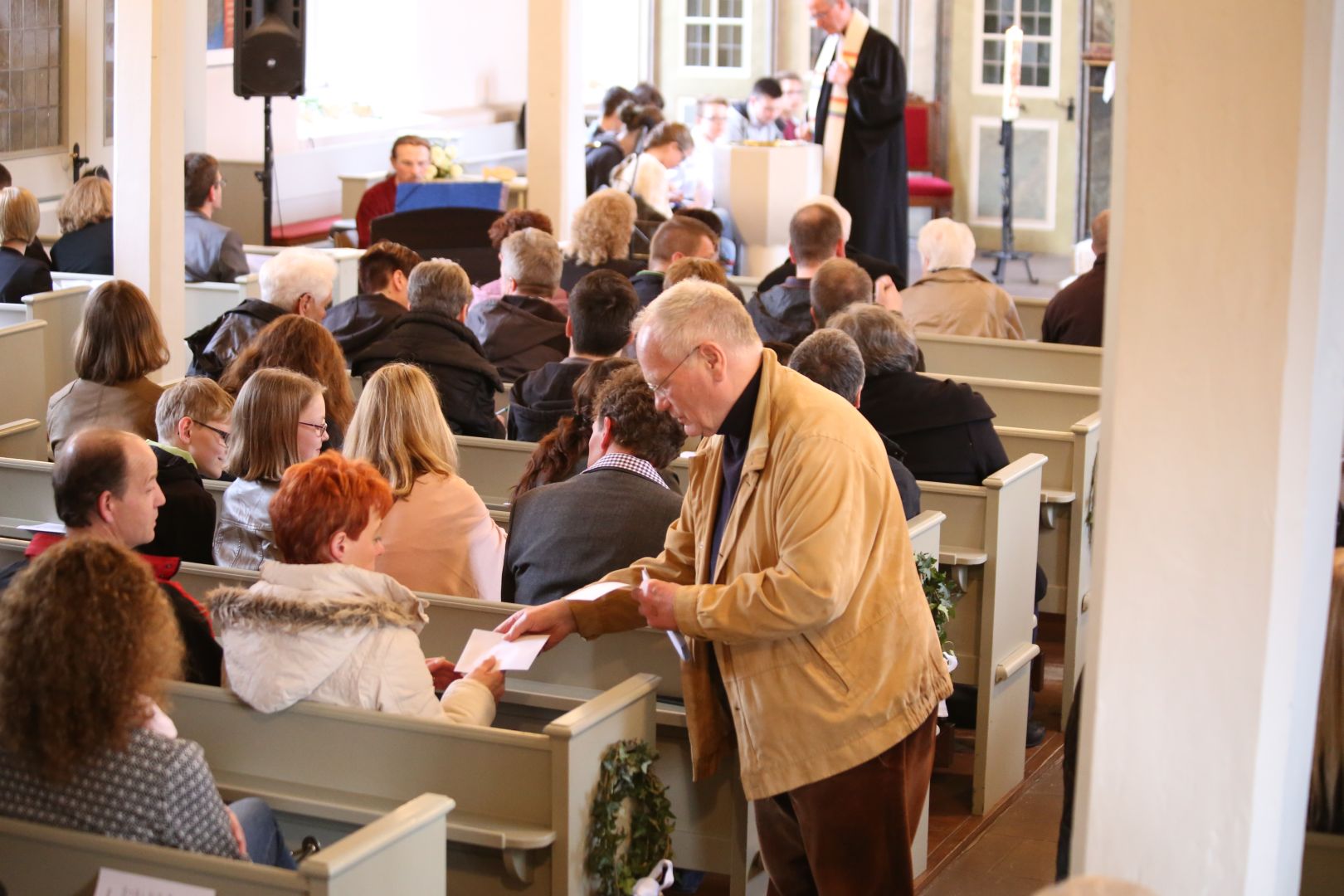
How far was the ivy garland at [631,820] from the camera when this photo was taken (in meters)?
2.80

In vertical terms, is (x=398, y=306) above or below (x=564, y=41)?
below

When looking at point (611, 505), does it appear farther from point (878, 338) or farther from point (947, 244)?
point (947, 244)

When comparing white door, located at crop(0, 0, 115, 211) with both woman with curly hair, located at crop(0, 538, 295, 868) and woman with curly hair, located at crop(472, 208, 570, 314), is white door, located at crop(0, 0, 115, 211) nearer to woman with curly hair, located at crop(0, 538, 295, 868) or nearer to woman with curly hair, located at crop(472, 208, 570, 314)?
woman with curly hair, located at crop(472, 208, 570, 314)

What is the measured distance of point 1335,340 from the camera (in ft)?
6.49

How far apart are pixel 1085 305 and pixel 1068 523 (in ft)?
5.77

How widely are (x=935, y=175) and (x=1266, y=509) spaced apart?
12632mm

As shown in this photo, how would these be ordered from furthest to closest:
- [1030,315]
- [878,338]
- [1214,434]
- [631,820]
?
[1030,315], [878,338], [631,820], [1214,434]

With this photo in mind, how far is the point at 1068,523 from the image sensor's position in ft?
16.3

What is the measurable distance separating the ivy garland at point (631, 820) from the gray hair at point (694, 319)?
2.23 feet

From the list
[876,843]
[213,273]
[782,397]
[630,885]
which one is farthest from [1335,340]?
[213,273]

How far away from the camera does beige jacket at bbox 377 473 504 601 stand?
144 inches

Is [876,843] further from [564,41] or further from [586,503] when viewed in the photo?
[564,41]

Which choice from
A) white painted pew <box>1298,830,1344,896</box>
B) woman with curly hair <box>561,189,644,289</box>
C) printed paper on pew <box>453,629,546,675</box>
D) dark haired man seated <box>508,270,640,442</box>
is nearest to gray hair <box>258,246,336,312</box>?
dark haired man seated <box>508,270,640,442</box>

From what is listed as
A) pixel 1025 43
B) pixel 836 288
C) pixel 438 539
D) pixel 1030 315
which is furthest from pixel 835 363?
pixel 1025 43
